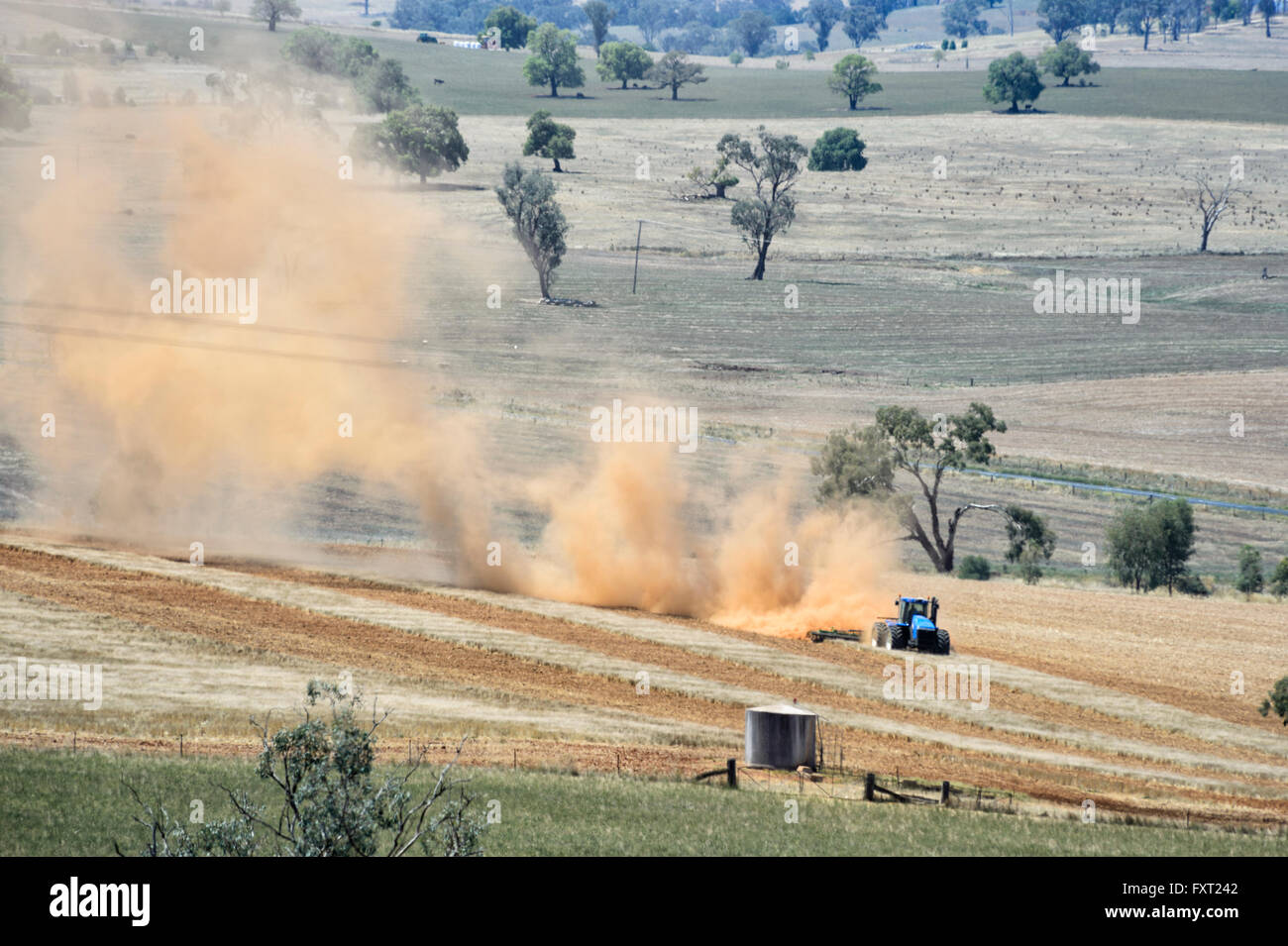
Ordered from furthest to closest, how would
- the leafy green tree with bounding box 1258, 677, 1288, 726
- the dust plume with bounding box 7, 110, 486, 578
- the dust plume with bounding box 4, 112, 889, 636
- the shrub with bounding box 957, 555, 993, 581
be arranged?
the shrub with bounding box 957, 555, 993, 581
the dust plume with bounding box 7, 110, 486, 578
the dust plume with bounding box 4, 112, 889, 636
the leafy green tree with bounding box 1258, 677, 1288, 726

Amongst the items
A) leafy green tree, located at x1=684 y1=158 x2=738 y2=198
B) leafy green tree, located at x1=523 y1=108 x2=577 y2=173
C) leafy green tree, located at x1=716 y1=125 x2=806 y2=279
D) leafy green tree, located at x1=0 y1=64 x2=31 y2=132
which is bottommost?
leafy green tree, located at x1=0 y1=64 x2=31 y2=132

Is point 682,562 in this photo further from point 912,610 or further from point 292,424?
point 292,424

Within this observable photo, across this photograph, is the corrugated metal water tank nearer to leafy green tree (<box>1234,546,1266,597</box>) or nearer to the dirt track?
the dirt track

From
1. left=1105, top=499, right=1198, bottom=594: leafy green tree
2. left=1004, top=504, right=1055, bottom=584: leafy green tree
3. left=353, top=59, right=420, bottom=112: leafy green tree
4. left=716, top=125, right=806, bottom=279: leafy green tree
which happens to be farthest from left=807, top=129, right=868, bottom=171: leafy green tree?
left=1105, top=499, right=1198, bottom=594: leafy green tree

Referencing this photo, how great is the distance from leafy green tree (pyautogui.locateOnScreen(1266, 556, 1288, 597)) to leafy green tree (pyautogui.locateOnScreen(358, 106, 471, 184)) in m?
111

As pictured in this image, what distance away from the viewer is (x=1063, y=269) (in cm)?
14250

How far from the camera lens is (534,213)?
11700 centimetres

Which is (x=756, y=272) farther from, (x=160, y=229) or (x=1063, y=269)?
(x=160, y=229)

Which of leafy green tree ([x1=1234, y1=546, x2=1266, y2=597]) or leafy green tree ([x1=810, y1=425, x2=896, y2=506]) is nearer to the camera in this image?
leafy green tree ([x1=1234, y1=546, x2=1266, y2=597])

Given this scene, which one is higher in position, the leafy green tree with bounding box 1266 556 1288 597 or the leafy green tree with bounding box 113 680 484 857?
the leafy green tree with bounding box 113 680 484 857

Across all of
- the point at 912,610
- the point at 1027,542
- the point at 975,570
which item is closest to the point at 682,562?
the point at 912,610

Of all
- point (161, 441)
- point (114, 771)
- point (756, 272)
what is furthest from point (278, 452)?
point (756, 272)

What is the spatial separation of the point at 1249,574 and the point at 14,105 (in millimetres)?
67928

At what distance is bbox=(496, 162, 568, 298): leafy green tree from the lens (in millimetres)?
116562
